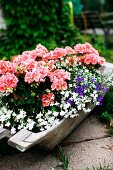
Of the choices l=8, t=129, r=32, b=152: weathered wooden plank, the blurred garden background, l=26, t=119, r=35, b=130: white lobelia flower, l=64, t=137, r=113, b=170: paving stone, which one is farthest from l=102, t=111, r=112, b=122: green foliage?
the blurred garden background

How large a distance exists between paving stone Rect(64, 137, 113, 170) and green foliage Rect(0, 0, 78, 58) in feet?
8.79

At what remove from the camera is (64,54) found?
154 inches

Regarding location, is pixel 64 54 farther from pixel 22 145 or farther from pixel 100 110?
pixel 22 145

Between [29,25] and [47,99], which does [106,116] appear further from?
[29,25]

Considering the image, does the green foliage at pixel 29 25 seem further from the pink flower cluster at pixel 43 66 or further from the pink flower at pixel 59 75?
the pink flower at pixel 59 75

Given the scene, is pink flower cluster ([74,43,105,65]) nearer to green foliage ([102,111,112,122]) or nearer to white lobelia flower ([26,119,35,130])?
green foliage ([102,111,112,122])

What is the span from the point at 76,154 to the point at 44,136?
1.89 feet

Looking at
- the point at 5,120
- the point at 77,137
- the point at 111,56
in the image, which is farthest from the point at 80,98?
the point at 111,56

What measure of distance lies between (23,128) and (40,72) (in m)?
0.58

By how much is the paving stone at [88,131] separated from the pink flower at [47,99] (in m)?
0.52

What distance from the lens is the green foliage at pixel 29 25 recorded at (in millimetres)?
6133

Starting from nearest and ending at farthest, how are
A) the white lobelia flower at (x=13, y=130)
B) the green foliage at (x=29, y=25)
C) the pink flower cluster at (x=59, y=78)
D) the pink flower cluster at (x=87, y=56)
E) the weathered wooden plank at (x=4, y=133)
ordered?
the weathered wooden plank at (x=4, y=133)
the white lobelia flower at (x=13, y=130)
the pink flower cluster at (x=59, y=78)
the pink flower cluster at (x=87, y=56)
the green foliage at (x=29, y=25)

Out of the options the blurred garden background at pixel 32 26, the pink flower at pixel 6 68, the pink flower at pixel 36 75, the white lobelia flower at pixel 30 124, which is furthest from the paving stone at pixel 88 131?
the blurred garden background at pixel 32 26

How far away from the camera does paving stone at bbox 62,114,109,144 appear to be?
378cm
